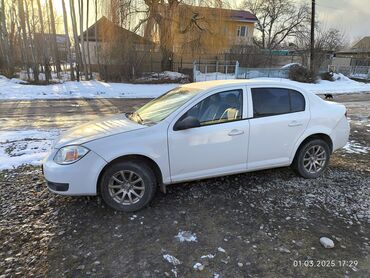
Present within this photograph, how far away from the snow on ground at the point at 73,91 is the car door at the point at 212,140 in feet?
45.9

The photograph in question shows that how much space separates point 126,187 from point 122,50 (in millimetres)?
21597

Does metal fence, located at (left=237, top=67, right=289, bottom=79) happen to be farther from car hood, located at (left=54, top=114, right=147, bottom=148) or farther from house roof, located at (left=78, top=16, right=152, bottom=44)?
car hood, located at (left=54, top=114, right=147, bottom=148)

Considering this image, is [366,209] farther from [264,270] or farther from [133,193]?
[133,193]

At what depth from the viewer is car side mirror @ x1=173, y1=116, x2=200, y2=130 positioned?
157 inches

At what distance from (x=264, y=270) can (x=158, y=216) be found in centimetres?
146

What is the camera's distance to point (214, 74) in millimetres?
27141

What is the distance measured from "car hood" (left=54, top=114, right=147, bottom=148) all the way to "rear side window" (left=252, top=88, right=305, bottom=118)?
5.48 feet

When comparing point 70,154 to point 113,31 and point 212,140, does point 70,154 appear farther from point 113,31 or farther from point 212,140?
point 113,31

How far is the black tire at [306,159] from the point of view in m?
4.94

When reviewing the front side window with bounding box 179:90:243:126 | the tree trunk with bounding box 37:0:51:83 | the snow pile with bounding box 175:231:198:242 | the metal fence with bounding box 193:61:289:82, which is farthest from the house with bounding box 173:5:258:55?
the snow pile with bounding box 175:231:198:242

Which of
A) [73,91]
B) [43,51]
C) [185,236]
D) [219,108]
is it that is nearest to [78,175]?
[185,236]

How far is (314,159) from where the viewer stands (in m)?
5.04

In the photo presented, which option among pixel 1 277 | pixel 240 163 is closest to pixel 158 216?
pixel 240 163

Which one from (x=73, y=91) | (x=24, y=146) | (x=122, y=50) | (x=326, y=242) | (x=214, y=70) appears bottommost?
(x=326, y=242)
